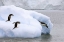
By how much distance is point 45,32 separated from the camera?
812 centimetres

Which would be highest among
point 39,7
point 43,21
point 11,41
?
point 39,7

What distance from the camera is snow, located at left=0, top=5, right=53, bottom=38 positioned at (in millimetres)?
6961

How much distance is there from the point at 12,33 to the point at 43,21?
125 cm

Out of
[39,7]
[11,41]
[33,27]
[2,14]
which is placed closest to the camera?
[11,41]

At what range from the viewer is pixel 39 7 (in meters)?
31.5

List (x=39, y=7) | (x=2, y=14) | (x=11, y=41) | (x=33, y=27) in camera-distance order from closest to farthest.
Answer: (x=11, y=41) < (x=33, y=27) < (x=2, y=14) < (x=39, y=7)

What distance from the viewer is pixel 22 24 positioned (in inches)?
283

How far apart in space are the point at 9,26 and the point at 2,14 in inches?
32.2

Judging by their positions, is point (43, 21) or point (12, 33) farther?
point (43, 21)

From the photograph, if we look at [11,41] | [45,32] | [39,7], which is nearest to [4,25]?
[11,41]

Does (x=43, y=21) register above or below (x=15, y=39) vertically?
above

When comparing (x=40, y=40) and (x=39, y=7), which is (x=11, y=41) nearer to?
(x=40, y=40)

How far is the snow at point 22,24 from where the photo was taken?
6.96 metres

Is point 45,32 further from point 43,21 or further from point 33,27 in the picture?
point 33,27
